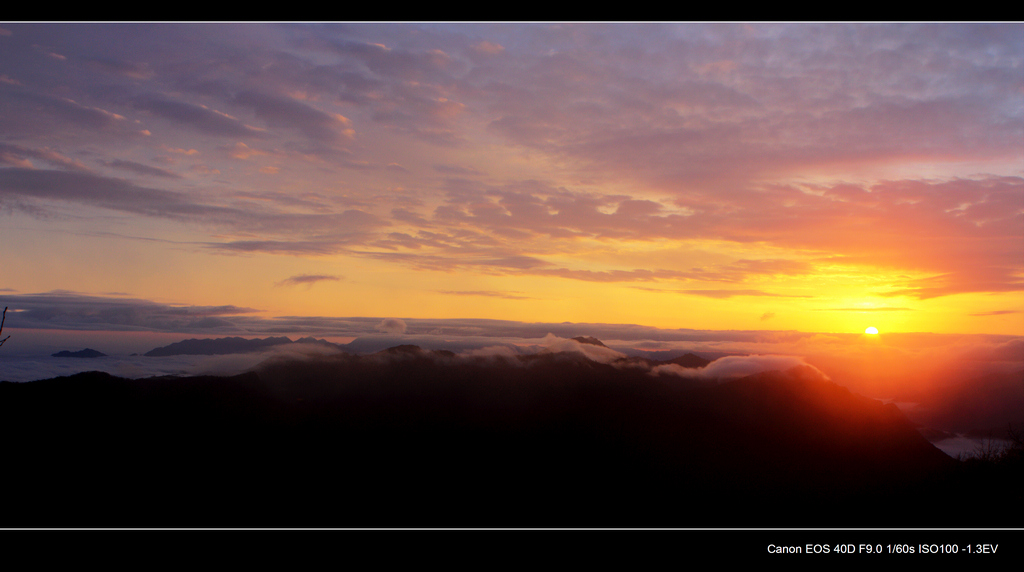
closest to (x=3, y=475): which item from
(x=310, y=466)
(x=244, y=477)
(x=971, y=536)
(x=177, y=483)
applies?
(x=177, y=483)

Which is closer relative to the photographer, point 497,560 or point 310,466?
point 497,560

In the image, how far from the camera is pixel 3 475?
18700 centimetres

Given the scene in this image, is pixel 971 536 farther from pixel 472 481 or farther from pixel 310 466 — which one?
pixel 310 466

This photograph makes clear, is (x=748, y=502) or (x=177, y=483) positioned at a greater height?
(x=177, y=483)
